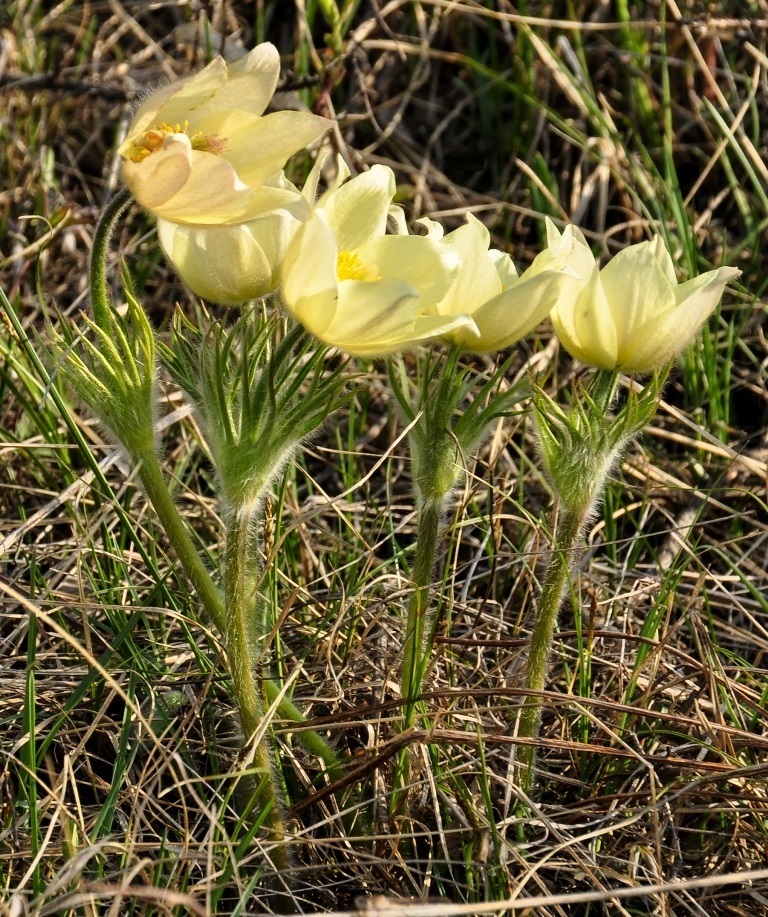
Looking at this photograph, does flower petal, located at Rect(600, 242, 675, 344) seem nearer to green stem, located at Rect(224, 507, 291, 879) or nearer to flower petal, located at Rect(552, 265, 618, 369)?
flower petal, located at Rect(552, 265, 618, 369)

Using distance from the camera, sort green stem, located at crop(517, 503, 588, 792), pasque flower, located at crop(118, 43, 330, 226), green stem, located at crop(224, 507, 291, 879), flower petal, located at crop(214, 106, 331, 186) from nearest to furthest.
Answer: pasque flower, located at crop(118, 43, 330, 226) < flower petal, located at crop(214, 106, 331, 186) < green stem, located at crop(224, 507, 291, 879) < green stem, located at crop(517, 503, 588, 792)

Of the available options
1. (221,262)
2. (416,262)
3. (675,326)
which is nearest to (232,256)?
(221,262)

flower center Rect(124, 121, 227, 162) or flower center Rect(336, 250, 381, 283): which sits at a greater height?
flower center Rect(124, 121, 227, 162)

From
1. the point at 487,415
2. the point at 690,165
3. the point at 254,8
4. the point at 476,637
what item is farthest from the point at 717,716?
the point at 254,8

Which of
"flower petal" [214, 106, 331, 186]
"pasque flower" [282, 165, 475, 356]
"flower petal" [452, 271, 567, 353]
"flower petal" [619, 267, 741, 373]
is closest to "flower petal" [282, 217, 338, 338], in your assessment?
"pasque flower" [282, 165, 475, 356]

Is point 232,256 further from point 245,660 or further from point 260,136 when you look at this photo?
point 245,660

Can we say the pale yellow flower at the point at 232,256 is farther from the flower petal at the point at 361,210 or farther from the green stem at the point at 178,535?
the green stem at the point at 178,535
